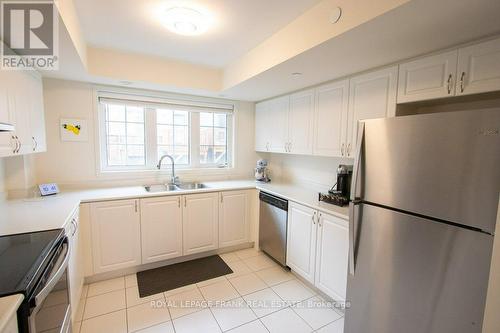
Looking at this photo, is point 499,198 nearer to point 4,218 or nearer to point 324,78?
point 324,78

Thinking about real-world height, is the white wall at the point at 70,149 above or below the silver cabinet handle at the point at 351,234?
above

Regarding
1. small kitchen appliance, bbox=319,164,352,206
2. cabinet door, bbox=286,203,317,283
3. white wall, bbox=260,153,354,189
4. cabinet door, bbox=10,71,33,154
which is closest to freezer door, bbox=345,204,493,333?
cabinet door, bbox=286,203,317,283

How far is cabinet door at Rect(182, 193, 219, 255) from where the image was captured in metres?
2.85

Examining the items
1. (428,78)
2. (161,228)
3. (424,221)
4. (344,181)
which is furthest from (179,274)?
(428,78)

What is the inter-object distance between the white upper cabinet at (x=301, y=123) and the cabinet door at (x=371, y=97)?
1.76ft

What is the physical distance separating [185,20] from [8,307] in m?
1.87

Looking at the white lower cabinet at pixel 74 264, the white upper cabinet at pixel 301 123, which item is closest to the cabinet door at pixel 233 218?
the white upper cabinet at pixel 301 123

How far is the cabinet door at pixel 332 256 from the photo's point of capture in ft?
6.58

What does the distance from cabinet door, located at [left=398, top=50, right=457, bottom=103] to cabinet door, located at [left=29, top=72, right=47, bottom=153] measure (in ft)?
9.86

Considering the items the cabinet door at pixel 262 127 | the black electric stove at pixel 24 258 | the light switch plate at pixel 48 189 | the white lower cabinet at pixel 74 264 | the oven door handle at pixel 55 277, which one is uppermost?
the cabinet door at pixel 262 127

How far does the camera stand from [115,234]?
2.50 m

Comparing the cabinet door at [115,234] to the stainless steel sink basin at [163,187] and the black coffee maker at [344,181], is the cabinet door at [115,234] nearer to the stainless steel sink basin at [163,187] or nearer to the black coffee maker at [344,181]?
the stainless steel sink basin at [163,187]

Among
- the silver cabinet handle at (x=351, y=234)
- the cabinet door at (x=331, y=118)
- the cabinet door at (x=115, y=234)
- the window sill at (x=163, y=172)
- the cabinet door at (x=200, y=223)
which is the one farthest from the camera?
the window sill at (x=163, y=172)

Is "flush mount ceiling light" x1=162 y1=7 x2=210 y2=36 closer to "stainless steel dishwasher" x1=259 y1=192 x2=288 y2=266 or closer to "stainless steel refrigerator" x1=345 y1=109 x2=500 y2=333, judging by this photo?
"stainless steel refrigerator" x1=345 y1=109 x2=500 y2=333
